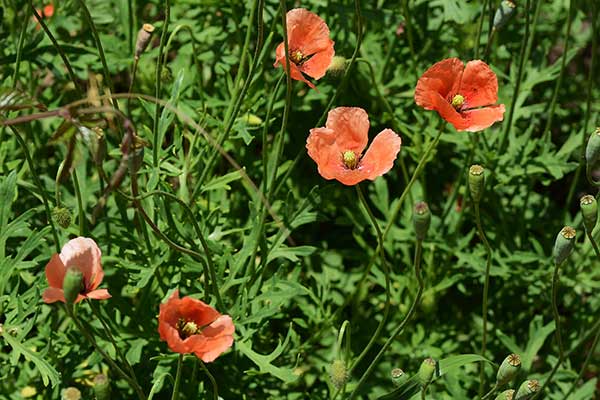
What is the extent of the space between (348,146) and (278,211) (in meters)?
0.59

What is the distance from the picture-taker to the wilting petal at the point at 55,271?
1700mm

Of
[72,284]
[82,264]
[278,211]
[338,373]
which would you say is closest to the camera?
[72,284]

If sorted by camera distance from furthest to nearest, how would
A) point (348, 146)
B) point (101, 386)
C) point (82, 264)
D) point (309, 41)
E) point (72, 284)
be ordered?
point (309, 41), point (348, 146), point (82, 264), point (101, 386), point (72, 284)

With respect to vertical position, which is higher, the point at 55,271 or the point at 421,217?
the point at 421,217

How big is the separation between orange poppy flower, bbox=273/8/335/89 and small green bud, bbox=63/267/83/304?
30.4 inches

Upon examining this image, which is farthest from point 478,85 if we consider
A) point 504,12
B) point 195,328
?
point 195,328

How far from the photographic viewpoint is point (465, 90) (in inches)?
81.9

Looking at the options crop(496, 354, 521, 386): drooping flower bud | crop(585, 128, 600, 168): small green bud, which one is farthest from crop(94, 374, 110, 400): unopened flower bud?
crop(585, 128, 600, 168): small green bud

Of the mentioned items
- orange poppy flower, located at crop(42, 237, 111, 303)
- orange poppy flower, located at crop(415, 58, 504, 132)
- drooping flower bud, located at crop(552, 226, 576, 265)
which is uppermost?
orange poppy flower, located at crop(415, 58, 504, 132)

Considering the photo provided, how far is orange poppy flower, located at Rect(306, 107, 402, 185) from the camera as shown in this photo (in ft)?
6.30

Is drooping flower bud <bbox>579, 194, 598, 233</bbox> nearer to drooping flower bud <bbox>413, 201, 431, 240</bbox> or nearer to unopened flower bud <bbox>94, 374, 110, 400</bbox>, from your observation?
drooping flower bud <bbox>413, 201, 431, 240</bbox>

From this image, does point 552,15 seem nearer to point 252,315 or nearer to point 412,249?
point 412,249

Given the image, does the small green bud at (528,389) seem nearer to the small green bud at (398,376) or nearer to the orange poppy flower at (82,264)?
the small green bud at (398,376)

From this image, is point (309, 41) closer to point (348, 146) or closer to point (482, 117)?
point (348, 146)
